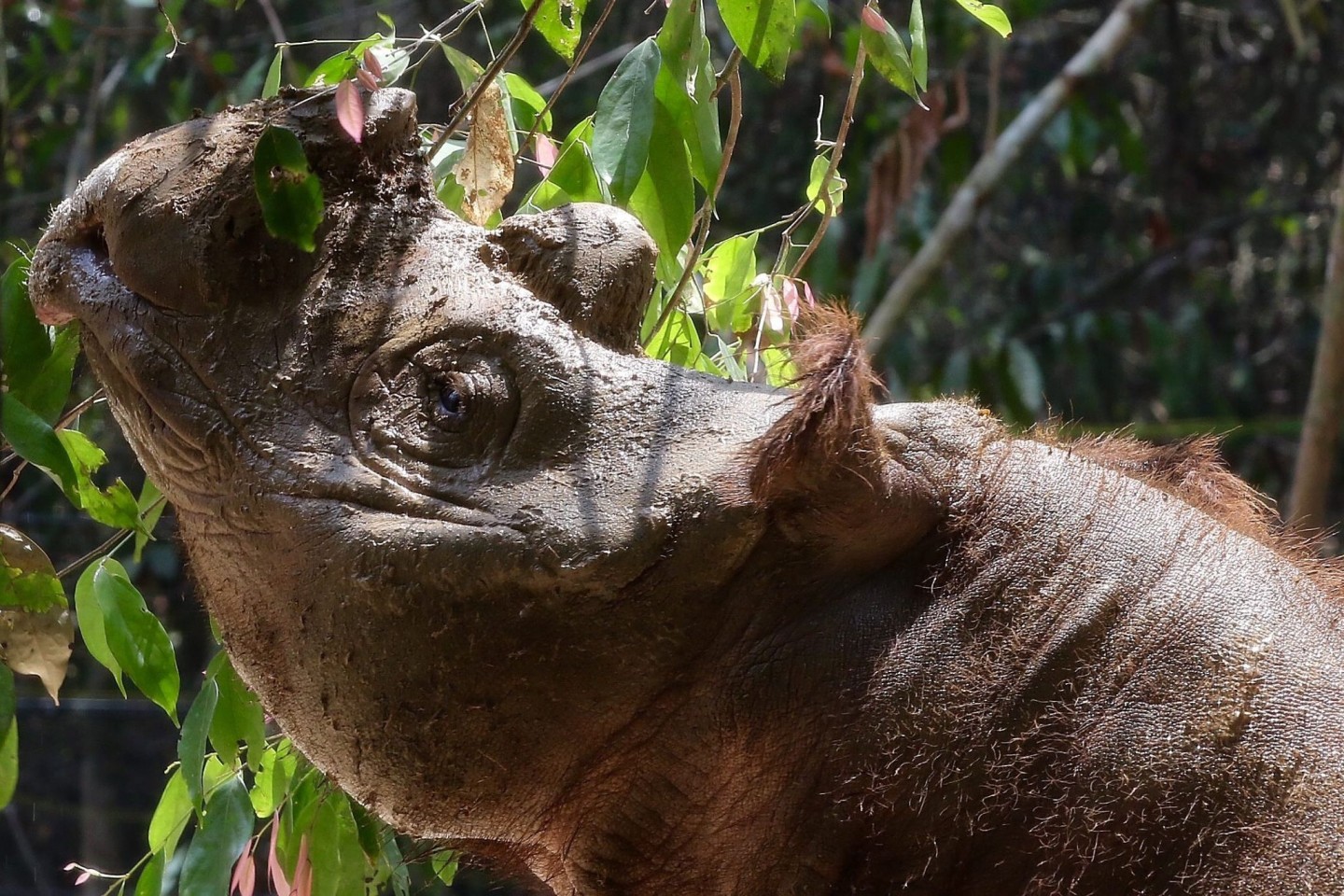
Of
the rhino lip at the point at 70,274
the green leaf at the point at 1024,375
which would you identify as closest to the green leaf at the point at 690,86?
the rhino lip at the point at 70,274

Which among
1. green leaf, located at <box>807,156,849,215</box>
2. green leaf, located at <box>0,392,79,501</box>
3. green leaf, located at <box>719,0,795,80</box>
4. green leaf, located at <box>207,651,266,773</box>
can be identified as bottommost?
green leaf, located at <box>207,651,266,773</box>

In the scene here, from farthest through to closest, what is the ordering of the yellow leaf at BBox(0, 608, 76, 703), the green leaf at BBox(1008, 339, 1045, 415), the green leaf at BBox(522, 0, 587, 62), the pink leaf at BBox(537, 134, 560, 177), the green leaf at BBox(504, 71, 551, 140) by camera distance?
the green leaf at BBox(1008, 339, 1045, 415)
the green leaf at BBox(504, 71, 551, 140)
the pink leaf at BBox(537, 134, 560, 177)
the green leaf at BBox(522, 0, 587, 62)
the yellow leaf at BBox(0, 608, 76, 703)

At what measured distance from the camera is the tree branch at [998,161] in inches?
163

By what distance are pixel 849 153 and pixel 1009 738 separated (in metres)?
4.74

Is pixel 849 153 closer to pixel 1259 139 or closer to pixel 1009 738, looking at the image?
pixel 1259 139

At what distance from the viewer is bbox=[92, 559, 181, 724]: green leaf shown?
4.60 feet

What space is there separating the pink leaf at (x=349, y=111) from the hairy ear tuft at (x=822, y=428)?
15.8 inches

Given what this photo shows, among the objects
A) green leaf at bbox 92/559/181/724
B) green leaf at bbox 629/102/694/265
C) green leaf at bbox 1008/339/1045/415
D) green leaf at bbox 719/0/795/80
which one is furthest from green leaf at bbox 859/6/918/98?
green leaf at bbox 1008/339/1045/415

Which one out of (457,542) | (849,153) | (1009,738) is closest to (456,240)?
(457,542)

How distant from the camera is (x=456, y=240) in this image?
1.24 metres

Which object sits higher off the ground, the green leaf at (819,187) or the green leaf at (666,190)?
the green leaf at (666,190)

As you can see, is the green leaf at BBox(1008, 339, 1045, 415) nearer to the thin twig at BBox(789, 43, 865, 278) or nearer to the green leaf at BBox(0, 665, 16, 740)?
the thin twig at BBox(789, 43, 865, 278)

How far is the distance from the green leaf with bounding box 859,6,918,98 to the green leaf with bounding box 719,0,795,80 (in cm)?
13

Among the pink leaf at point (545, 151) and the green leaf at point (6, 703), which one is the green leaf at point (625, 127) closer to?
the pink leaf at point (545, 151)
